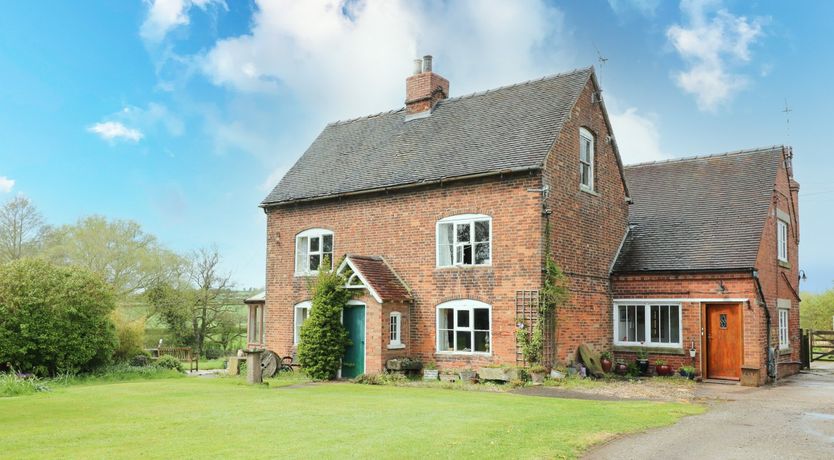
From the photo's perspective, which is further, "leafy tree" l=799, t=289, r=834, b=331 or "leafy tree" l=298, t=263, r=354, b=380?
"leafy tree" l=799, t=289, r=834, b=331

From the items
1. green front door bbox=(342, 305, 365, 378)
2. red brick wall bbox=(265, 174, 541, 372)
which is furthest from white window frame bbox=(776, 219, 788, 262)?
green front door bbox=(342, 305, 365, 378)

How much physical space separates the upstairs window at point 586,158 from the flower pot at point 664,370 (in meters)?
5.96

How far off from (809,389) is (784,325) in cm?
531

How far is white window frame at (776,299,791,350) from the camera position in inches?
919

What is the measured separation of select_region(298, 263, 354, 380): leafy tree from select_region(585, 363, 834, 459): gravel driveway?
1029cm

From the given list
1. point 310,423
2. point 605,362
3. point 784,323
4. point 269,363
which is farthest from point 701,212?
point 310,423

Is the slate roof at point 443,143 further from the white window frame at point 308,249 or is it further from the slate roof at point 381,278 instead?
the slate roof at point 381,278

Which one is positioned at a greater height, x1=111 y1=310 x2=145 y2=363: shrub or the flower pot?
x1=111 y1=310 x2=145 y2=363: shrub

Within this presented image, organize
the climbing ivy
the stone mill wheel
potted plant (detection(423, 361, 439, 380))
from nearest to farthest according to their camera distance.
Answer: the climbing ivy → potted plant (detection(423, 361, 439, 380)) → the stone mill wheel

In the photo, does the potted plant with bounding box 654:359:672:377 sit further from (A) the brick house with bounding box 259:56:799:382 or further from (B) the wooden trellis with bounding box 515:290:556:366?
(B) the wooden trellis with bounding box 515:290:556:366

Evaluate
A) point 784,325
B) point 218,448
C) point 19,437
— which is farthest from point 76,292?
point 784,325

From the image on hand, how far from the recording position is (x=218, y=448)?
31.2 feet

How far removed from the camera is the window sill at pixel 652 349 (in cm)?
2147

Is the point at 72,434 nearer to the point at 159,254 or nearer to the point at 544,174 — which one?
the point at 544,174
